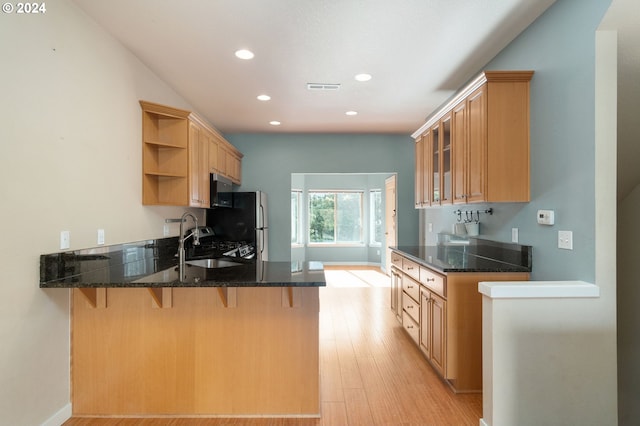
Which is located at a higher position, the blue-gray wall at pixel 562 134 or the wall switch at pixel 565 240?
the blue-gray wall at pixel 562 134

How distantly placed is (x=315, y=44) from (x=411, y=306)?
2569 millimetres

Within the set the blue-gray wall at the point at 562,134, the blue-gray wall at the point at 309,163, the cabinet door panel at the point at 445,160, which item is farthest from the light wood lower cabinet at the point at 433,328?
the blue-gray wall at the point at 309,163

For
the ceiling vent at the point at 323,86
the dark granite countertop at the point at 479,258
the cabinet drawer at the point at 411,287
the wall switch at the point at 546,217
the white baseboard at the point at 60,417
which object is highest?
the ceiling vent at the point at 323,86

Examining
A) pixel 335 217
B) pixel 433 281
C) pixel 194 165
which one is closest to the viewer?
pixel 433 281

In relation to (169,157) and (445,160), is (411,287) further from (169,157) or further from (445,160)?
(169,157)

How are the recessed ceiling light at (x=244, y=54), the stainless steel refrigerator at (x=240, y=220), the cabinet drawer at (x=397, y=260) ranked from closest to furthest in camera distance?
the recessed ceiling light at (x=244, y=54), the cabinet drawer at (x=397, y=260), the stainless steel refrigerator at (x=240, y=220)

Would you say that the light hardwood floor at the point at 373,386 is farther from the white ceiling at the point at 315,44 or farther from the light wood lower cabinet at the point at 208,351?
the white ceiling at the point at 315,44

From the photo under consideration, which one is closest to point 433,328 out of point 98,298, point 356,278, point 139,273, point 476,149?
point 476,149

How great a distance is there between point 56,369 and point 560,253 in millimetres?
3278

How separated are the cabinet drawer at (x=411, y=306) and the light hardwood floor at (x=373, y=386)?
1.11ft

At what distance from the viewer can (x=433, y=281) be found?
285 cm

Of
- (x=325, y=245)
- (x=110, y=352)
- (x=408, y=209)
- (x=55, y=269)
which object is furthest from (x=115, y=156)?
(x=325, y=245)

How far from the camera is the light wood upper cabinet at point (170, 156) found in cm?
323

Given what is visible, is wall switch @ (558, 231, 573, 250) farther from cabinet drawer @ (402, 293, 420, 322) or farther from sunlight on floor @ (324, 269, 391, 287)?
sunlight on floor @ (324, 269, 391, 287)
